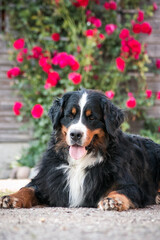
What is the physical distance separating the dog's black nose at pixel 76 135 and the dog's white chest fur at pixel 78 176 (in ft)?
1.14

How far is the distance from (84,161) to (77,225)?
4.76 feet

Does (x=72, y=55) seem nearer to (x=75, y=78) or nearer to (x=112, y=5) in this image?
(x=75, y=78)

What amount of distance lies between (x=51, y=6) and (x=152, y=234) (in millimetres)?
6782

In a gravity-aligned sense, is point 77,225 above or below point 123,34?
below

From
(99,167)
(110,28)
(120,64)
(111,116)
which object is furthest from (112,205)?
(110,28)

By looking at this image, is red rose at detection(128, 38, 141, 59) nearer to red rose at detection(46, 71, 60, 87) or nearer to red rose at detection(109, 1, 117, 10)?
red rose at detection(109, 1, 117, 10)

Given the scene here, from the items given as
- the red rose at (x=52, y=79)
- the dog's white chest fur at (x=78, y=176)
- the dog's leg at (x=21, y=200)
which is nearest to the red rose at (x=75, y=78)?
the red rose at (x=52, y=79)

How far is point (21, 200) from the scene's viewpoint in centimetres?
400

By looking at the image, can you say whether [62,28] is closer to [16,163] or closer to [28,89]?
[28,89]

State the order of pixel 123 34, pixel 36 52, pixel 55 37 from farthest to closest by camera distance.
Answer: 1. pixel 55 37
2. pixel 36 52
3. pixel 123 34

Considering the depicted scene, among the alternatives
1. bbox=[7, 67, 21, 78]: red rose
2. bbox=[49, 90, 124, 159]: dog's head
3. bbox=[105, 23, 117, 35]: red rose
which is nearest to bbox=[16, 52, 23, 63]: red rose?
bbox=[7, 67, 21, 78]: red rose

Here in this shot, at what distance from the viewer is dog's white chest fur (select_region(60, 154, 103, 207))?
425 cm

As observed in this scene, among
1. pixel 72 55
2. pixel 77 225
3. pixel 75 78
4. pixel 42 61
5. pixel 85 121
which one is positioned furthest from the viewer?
pixel 72 55

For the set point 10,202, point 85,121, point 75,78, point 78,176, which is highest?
point 75,78
